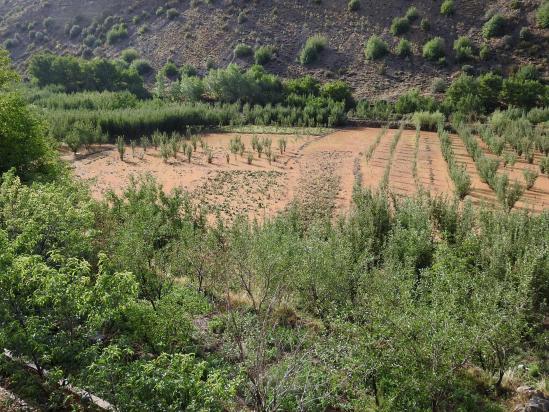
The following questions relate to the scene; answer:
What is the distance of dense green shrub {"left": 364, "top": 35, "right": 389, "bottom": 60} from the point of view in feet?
→ 186

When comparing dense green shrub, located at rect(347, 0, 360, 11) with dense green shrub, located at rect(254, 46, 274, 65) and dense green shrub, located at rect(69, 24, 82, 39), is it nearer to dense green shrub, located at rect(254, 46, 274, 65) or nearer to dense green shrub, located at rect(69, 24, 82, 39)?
dense green shrub, located at rect(254, 46, 274, 65)

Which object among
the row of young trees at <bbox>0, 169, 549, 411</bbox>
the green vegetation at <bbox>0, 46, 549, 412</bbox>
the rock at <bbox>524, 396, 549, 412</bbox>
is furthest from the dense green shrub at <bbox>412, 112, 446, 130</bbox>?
the rock at <bbox>524, 396, 549, 412</bbox>

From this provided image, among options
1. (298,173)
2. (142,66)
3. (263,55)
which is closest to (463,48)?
(263,55)

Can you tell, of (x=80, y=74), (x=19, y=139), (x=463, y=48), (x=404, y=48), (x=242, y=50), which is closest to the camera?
(x=19, y=139)

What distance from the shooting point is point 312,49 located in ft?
193

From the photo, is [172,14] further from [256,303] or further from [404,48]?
[256,303]

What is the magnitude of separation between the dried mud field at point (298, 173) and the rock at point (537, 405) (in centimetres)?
1275

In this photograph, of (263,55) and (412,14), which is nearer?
(263,55)

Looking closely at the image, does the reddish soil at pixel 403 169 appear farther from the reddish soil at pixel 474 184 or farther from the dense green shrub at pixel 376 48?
the dense green shrub at pixel 376 48

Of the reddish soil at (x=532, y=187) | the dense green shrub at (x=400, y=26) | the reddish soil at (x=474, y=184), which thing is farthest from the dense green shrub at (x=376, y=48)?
the reddish soil at (x=532, y=187)

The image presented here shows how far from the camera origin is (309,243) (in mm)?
12086

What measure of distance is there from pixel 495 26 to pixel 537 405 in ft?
186

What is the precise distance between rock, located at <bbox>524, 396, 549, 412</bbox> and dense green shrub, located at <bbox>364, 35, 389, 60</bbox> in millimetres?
53601

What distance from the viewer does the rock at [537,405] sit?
8531mm
